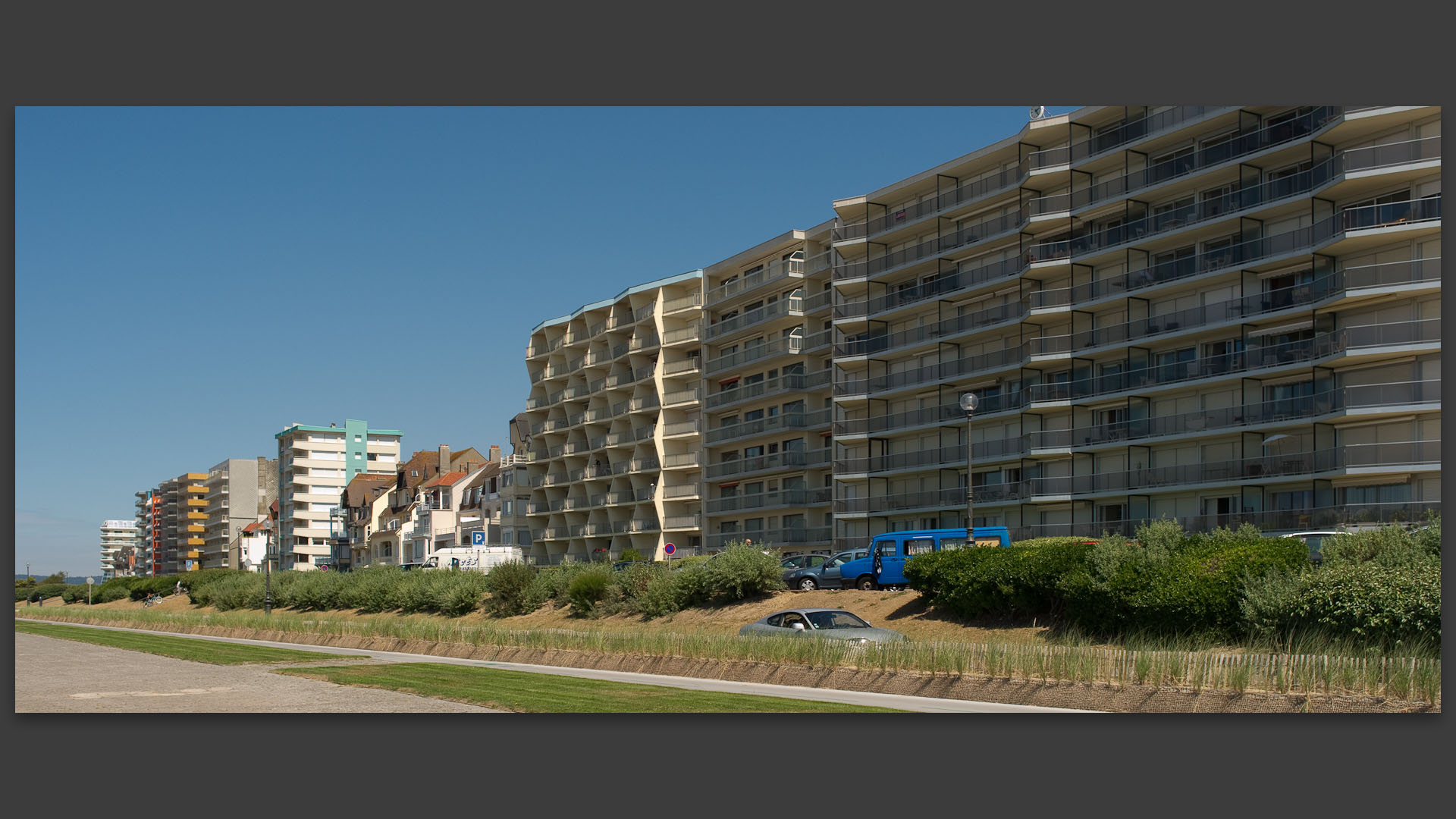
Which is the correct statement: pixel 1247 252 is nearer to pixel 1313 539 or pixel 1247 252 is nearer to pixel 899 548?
pixel 899 548

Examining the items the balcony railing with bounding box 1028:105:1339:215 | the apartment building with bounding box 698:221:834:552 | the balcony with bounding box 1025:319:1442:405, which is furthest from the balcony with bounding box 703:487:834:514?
the balcony railing with bounding box 1028:105:1339:215

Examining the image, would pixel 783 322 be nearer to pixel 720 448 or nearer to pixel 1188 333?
pixel 720 448

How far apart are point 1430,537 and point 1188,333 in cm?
3175

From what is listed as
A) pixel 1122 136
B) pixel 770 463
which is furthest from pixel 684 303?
pixel 1122 136

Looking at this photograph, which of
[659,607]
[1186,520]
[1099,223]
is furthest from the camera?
[1099,223]

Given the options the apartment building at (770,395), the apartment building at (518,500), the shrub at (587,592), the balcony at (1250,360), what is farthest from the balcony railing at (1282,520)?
the apartment building at (518,500)

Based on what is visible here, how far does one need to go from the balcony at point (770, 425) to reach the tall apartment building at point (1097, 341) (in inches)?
6.4

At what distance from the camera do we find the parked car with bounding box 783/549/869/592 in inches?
1767

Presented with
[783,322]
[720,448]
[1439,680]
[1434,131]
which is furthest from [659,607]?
[720,448]

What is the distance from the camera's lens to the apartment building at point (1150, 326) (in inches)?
1802

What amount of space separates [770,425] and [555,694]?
6080 cm

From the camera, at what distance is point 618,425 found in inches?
3910

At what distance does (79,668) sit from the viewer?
2686 centimetres

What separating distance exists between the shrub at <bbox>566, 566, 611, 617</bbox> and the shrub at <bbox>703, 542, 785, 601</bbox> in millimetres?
5234
